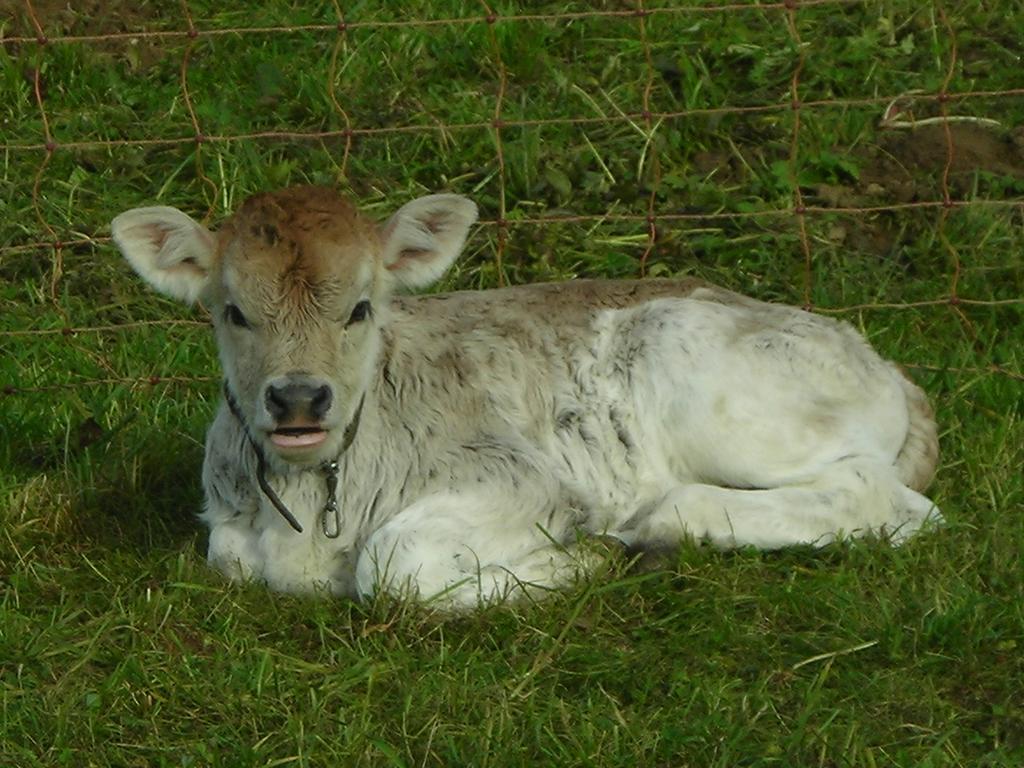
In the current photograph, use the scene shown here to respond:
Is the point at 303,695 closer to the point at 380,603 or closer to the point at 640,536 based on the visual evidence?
the point at 380,603

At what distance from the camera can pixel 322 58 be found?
9.80 m

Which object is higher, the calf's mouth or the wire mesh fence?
the calf's mouth

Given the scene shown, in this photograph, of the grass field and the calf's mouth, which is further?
the calf's mouth

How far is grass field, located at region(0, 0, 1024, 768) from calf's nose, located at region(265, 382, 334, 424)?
64cm

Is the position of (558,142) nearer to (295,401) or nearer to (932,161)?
(932,161)

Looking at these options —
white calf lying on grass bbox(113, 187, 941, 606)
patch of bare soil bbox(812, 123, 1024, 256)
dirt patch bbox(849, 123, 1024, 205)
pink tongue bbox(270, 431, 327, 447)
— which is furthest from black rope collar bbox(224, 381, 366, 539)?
dirt patch bbox(849, 123, 1024, 205)

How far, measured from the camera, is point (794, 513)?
6.63 m

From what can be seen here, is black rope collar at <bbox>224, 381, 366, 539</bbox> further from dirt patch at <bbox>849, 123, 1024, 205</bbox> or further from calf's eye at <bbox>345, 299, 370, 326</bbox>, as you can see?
dirt patch at <bbox>849, 123, 1024, 205</bbox>

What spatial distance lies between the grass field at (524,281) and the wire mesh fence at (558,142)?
0.02 m

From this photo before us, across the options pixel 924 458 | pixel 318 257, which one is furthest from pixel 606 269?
pixel 318 257

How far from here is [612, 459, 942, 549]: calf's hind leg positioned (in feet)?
21.5

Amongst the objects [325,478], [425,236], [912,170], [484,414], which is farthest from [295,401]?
[912,170]

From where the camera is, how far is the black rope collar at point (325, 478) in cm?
639

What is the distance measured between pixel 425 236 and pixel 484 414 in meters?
0.71
